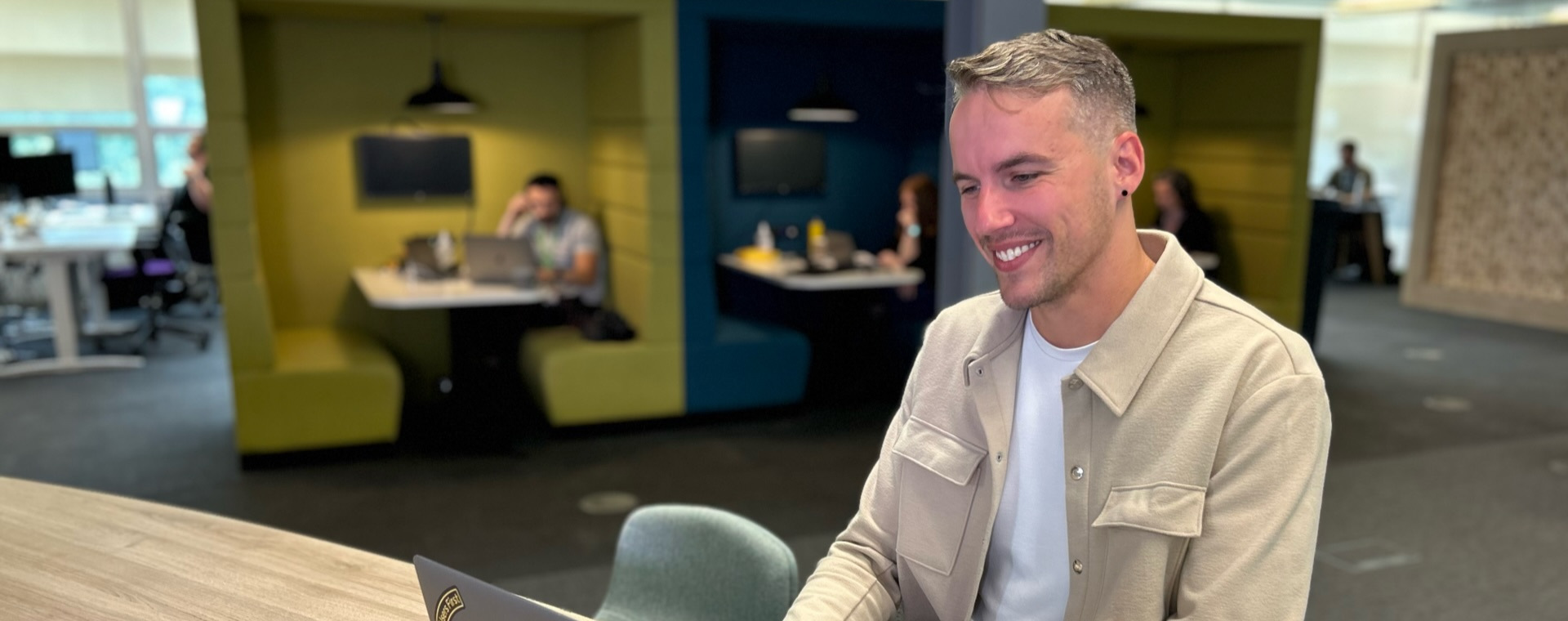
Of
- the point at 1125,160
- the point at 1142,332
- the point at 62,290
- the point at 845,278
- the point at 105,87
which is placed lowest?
the point at 62,290

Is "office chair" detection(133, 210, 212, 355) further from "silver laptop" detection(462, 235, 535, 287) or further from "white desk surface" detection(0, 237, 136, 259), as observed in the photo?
"silver laptop" detection(462, 235, 535, 287)

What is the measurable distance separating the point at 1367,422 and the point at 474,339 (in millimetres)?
5054

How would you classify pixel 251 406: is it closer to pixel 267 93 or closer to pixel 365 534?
pixel 365 534

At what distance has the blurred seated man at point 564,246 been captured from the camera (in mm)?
6340

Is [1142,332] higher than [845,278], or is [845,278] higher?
[1142,332]

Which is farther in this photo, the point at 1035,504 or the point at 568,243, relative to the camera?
the point at 568,243

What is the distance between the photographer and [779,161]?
7.40m

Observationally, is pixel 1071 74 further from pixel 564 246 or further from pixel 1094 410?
pixel 564 246

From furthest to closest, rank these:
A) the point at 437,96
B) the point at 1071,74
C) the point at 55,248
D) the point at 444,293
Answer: the point at 55,248 → the point at 437,96 → the point at 444,293 → the point at 1071,74

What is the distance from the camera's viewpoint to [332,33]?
6.29 metres

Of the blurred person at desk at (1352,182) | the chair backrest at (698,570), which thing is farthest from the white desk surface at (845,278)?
the blurred person at desk at (1352,182)

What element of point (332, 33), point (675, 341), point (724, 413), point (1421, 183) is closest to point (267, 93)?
point (332, 33)

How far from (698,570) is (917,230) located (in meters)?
5.04

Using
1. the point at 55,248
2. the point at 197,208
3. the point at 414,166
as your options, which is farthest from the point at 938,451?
the point at 197,208
